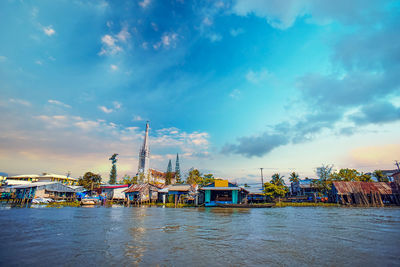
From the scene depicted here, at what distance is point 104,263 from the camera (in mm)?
4844

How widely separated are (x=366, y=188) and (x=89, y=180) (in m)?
70.1

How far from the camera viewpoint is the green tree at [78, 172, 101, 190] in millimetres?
58634

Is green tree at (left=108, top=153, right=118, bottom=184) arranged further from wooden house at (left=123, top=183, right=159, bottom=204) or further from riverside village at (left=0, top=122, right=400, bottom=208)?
wooden house at (left=123, top=183, right=159, bottom=204)

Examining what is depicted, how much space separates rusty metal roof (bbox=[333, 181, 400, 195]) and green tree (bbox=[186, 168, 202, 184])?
29.2 metres

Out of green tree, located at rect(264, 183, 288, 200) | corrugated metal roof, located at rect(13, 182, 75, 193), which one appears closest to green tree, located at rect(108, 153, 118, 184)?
corrugated metal roof, located at rect(13, 182, 75, 193)

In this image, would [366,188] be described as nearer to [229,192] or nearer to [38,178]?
[229,192]

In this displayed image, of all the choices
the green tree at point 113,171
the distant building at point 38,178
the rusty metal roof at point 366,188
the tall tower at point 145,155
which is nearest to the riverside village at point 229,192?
the rusty metal roof at point 366,188

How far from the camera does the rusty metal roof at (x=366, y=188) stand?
3419cm

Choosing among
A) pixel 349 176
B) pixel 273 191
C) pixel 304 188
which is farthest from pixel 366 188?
pixel 273 191

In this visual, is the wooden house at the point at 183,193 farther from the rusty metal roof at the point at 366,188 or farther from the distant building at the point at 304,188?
the distant building at the point at 304,188

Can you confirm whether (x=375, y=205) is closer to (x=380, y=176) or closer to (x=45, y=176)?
(x=380, y=176)

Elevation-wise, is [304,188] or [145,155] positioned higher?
[145,155]

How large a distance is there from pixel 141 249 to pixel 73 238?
12.2ft

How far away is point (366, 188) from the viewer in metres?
35.5
